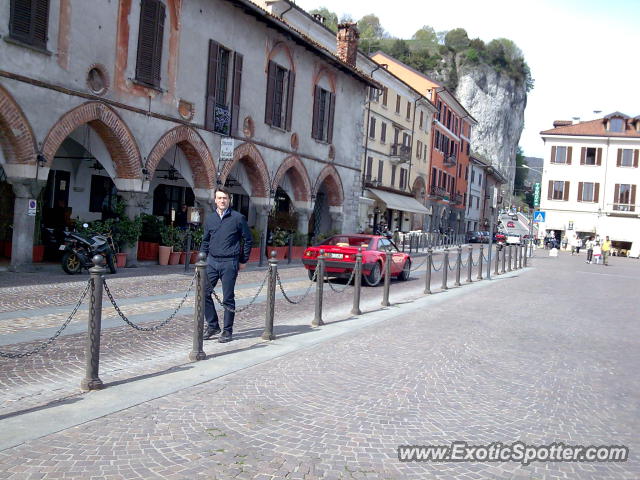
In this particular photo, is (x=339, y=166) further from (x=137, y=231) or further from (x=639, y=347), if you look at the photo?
(x=639, y=347)

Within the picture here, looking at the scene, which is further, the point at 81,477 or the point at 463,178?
the point at 463,178

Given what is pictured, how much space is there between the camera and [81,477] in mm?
3658

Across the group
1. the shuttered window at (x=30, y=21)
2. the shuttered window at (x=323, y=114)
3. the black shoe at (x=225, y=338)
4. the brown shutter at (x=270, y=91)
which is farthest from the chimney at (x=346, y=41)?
the black shoe at (x=225, y=338)

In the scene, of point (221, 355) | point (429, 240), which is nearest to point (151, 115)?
point (221, 355)

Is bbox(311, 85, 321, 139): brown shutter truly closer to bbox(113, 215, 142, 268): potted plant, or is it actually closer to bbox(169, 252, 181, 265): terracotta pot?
bbox(169, 252, 181, 265): terracotta pot

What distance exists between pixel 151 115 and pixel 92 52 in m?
2.54

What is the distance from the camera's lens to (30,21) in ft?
44.0

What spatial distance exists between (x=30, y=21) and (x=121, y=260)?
611 cm

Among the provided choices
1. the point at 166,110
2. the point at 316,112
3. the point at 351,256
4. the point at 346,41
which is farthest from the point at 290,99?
the point at 351,256

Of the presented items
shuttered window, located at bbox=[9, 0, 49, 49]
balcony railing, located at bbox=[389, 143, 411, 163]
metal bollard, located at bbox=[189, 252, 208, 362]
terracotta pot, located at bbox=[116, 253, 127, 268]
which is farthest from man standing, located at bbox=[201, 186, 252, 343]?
balcony railing, located at bbox=[389, 143, 411, 163]

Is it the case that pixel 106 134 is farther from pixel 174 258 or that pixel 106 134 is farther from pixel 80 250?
pixel 174 258

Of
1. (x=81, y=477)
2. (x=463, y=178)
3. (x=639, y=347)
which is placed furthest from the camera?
(x=463, y=178)

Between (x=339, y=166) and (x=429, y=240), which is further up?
(x=339, y=166)

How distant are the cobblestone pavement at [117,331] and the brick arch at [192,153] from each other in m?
4.65
